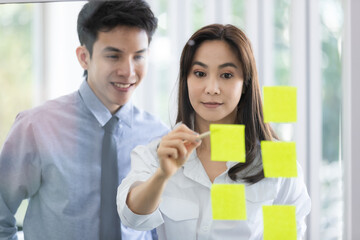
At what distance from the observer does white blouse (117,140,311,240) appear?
1026 millimetres

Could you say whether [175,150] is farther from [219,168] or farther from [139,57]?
[139,57]

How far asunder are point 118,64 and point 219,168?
15.3 inches

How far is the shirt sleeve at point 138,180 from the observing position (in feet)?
3.26

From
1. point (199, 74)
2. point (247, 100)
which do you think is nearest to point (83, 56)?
point (199, 74)

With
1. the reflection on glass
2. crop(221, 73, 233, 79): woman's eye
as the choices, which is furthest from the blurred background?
crop(221, 73, 233, 79): woman's eye

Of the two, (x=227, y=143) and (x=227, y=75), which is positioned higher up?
(x=227, y=75)

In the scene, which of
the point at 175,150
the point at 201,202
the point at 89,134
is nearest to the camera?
the point at 175,150

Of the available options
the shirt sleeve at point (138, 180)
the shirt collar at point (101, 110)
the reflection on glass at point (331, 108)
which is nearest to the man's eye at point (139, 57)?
the shirt collar at point (101, 110)

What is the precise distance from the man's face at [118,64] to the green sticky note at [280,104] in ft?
1.13

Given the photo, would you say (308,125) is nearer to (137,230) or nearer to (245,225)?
(245,225)

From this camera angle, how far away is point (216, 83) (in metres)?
1.02

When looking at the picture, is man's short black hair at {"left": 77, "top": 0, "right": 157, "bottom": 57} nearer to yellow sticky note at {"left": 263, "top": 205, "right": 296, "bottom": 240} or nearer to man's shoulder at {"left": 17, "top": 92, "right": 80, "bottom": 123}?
man's shoulder at {"left": 17, "top": 92, "right": 80, "bottom": 123}

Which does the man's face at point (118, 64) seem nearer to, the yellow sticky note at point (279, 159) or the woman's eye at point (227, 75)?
the woman's eye at point (227, 75)

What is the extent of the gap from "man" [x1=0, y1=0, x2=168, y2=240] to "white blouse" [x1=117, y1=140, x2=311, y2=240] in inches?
4.1
